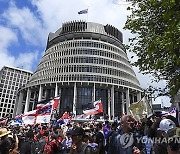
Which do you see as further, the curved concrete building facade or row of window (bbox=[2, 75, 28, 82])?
row of window (bbox=[2, 75, 28, 82])

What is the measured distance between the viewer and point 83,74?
68.6 metres

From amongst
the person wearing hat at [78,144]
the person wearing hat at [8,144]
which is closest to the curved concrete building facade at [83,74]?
the person wearing hat at [8,144]

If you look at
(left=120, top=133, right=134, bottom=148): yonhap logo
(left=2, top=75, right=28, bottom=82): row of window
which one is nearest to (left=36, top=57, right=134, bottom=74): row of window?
(left=120, top=133, right=134, bottom=148): yonhap logo

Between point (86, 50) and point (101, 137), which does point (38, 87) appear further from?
point (101, 137)

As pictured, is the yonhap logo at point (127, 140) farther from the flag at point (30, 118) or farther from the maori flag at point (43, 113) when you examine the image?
the flag at point (30, 118)

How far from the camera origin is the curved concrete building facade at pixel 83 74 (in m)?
68.1

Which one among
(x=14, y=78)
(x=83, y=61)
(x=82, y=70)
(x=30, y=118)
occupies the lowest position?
(x=30, y=118)

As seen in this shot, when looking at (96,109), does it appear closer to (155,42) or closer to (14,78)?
(155,42)

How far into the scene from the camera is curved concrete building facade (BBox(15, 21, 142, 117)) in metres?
68.1

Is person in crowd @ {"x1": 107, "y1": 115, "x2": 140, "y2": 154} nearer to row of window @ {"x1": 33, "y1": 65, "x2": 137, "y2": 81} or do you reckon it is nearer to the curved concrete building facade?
the curved concrete building facade

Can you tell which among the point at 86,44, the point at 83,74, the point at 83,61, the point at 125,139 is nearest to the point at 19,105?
the point at 83,74

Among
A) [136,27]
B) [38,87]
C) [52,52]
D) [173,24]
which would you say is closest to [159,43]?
[173,24]

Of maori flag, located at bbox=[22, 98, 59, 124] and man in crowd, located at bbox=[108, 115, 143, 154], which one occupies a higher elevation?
maori flag, located at bbox=[22, 98, 59, 124]

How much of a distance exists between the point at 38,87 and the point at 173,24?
67712mm
